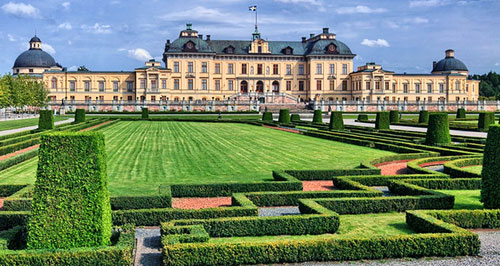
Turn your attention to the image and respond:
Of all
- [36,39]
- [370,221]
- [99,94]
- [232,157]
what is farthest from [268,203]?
[36,39]

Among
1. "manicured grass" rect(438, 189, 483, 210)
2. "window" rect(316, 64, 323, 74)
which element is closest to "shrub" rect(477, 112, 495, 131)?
"manicured grass" rect(438, 189, 483, 210)

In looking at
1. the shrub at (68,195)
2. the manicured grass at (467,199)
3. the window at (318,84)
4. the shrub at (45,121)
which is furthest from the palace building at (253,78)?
the shrub at (68,195)

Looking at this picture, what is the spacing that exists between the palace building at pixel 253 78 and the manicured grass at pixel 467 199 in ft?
206

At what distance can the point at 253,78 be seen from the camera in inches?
3162

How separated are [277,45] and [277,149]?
210ft

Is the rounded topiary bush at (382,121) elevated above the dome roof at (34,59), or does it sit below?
below

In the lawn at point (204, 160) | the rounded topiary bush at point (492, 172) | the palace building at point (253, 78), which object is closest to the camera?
the rounded topiary bush at point (492, 172)

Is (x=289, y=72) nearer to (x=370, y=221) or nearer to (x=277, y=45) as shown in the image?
(x=277, y=45)

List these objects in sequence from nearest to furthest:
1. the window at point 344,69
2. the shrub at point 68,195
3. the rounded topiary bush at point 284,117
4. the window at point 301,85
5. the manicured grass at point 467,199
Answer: the shrub at point 68,195 < the manicured grass at point 467,199 < the rounded topiary bush at point 284,117 < the window at point 344,69 < the window at point 301,85

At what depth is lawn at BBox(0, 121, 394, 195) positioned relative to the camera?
13.6 m

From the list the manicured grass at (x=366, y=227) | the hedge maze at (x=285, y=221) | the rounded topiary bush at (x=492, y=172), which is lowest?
the manicured grass at (x=366, y=227)

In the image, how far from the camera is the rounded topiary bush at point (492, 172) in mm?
9469

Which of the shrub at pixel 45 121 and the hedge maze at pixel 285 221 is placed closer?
the hedge maze at pixel 285 221

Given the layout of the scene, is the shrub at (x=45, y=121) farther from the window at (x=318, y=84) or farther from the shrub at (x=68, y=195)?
the window at (x=318, y=84)
